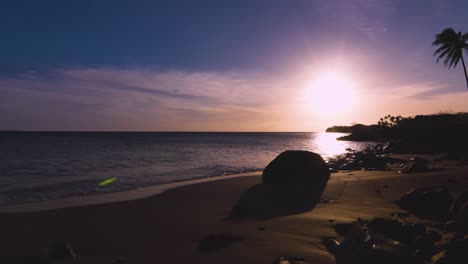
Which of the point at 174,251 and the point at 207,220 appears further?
the point at 207,220

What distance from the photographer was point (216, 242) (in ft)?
16.6

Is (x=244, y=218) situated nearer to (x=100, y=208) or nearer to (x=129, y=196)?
(x=100, y=208)

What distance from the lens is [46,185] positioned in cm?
1334

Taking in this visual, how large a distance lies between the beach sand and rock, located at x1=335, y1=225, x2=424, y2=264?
0.47 metres

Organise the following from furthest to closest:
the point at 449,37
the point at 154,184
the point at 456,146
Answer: the point at 449,37 → the point at 456,146 → the point at 154,184

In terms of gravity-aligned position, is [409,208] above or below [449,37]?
below

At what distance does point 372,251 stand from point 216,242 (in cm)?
268

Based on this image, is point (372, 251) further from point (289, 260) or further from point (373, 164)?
point (373, 164)

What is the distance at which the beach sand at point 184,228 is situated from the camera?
4.66 m

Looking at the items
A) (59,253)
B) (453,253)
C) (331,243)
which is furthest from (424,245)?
(59,253)

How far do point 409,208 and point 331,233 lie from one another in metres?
2.95

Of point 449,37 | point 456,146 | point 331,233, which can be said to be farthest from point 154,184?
point 449,37

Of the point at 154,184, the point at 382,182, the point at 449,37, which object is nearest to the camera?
the point at 382,182

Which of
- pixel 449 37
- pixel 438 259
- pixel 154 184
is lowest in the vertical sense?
pixel 154 184
